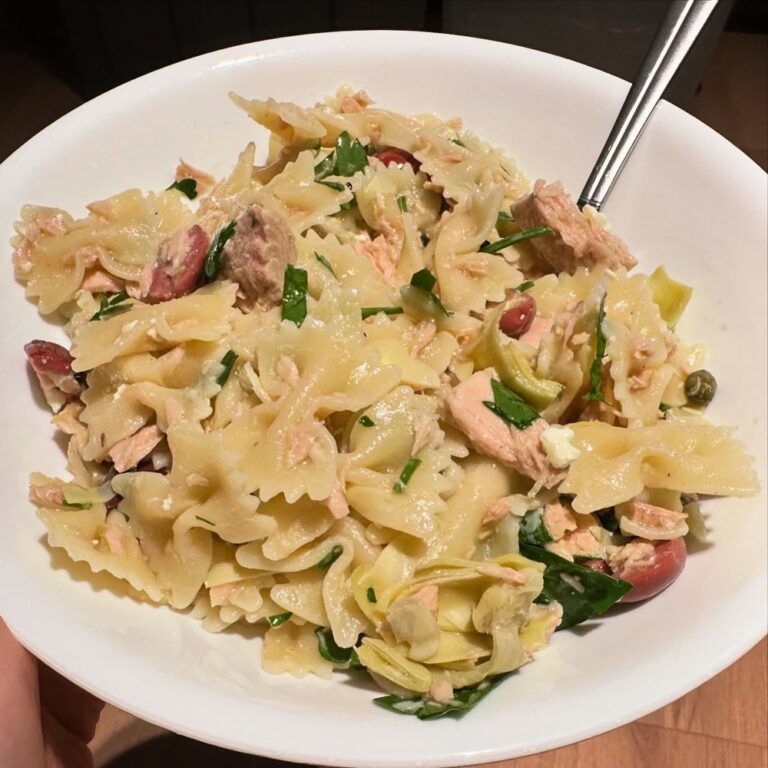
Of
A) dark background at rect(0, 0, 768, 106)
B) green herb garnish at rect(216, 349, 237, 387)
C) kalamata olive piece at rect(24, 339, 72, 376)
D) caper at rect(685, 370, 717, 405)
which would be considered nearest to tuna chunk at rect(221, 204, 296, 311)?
green herb garnish at rect(216, 349, 237, 387)

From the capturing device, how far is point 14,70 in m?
3.86

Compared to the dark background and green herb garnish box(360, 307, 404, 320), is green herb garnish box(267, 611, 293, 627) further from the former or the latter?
the dark background

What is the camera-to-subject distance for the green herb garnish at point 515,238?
6.51 feet

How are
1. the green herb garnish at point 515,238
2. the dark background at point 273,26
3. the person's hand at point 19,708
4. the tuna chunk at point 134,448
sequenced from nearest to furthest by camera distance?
the person's hand at point 19,708 < the tuna chunk at point 134,448 < the green herb garnish at point 515,238 < the dark background at point 273,26

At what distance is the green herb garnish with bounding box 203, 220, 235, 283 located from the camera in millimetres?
1880

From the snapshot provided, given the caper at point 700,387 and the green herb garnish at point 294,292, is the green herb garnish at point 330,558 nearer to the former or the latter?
the green herb garnish at point 294,292

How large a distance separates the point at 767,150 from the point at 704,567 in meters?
3.10

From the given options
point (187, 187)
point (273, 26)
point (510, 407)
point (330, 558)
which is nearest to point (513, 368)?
point (510, 407)

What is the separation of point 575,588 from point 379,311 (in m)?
0.76

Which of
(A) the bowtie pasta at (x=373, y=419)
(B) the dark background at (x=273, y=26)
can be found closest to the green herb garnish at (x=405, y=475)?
(A) the bowtie pasta at (x=373, y=419)

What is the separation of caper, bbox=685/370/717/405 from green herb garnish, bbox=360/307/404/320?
71 centimetres

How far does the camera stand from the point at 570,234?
1.95 m

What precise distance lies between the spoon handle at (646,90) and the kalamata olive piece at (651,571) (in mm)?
1001

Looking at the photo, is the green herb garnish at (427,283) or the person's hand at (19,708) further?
the green herb garnish at (427,283)
